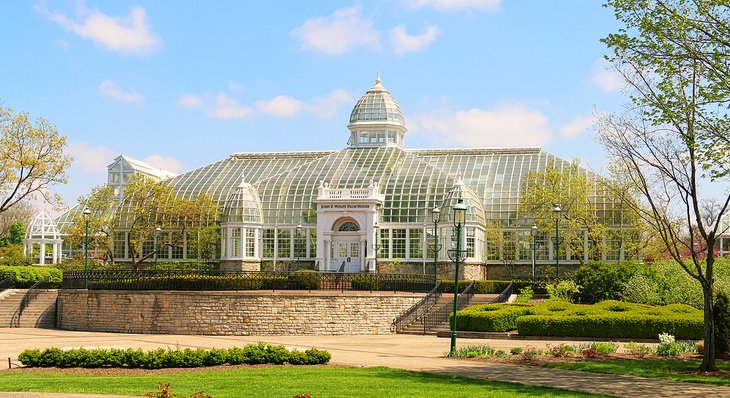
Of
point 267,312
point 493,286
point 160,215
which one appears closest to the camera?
point 267,312

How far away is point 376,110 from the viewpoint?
65.7 m

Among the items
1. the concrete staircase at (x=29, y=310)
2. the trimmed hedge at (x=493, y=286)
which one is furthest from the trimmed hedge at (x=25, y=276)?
the trimmed hedge at (x=493, y=286)

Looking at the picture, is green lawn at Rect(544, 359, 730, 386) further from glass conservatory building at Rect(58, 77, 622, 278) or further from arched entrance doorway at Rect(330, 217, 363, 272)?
arched entrance doorway at Rect(330, 217, 363, 272)

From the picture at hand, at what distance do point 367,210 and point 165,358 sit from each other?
34.1 meters

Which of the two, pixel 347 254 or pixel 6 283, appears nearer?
pixel 6 283

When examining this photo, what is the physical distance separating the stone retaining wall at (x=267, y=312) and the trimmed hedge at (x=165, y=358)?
13.5 metres

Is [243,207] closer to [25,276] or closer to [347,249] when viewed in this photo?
[347,249]

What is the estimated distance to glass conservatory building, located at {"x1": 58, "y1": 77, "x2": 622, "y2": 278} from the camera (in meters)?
56.1

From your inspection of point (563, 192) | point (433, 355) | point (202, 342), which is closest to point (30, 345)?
point (202, 342)

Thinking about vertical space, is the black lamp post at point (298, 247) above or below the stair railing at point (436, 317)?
above

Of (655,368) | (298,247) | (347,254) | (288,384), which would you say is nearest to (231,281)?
(298,247)

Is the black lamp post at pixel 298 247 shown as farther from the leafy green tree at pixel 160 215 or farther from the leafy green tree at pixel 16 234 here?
the leafy green tree at pixel 16 234

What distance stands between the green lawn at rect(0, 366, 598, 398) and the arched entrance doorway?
34.7 m

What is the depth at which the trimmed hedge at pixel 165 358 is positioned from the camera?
74.3 ft
